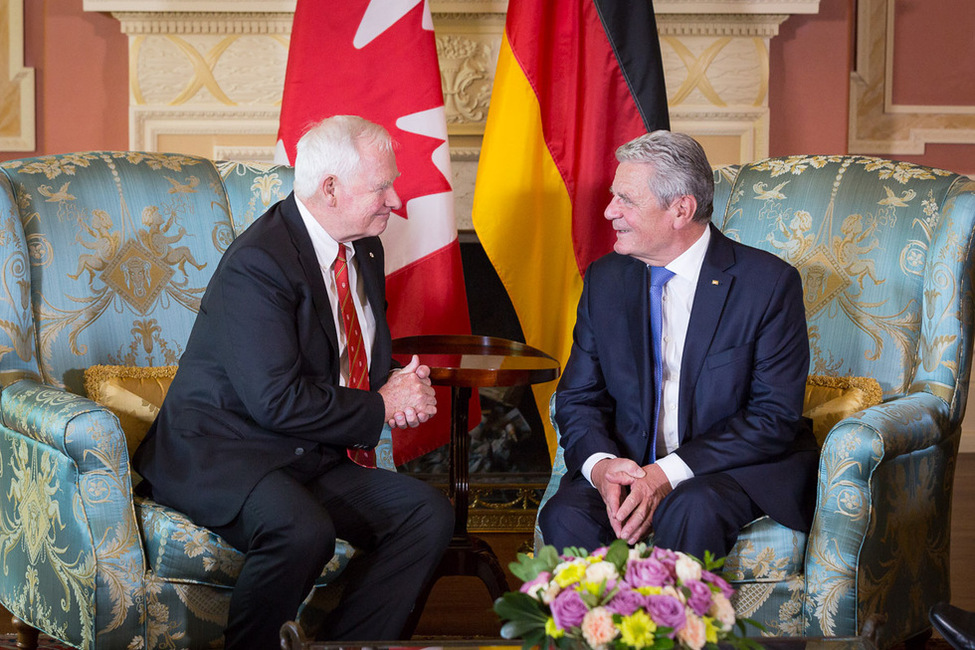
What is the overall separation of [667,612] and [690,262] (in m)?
1.18

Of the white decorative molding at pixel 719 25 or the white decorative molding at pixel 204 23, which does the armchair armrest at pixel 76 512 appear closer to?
the white decorative molding at pixel 204 23

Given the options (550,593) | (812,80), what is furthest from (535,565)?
(812,80)

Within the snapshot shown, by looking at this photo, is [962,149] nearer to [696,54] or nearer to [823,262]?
[696,54]

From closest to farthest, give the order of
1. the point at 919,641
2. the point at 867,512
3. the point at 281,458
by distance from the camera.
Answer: the point at 867,512
the point at 281,458
the point at 919,641

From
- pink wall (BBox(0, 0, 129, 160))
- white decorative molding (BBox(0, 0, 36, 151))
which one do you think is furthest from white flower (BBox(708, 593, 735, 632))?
white decorative molding (BBox(0, 0, 36, 151))

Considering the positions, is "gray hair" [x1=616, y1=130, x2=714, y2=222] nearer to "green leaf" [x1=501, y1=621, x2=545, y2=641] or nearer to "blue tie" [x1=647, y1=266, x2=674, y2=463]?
"blue tie" [x1=647, y1=266, x2=674, y2=463]

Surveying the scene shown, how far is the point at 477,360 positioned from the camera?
246cm

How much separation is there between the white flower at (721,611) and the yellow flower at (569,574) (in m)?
0.16

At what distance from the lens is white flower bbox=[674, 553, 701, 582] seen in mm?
1220

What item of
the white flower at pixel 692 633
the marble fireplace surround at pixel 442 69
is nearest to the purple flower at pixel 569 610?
the white flower at pixel 692 633

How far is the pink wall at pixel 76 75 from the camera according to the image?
11.6 feet

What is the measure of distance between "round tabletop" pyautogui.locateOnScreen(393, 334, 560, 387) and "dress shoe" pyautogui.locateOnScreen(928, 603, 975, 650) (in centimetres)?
96

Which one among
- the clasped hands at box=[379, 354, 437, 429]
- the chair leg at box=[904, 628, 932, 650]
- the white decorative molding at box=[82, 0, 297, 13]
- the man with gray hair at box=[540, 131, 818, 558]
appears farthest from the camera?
Answer: the white decorative molding at box=[82, 0, 297, 13]

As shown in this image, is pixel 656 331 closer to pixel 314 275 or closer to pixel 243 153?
pixel 314 275
